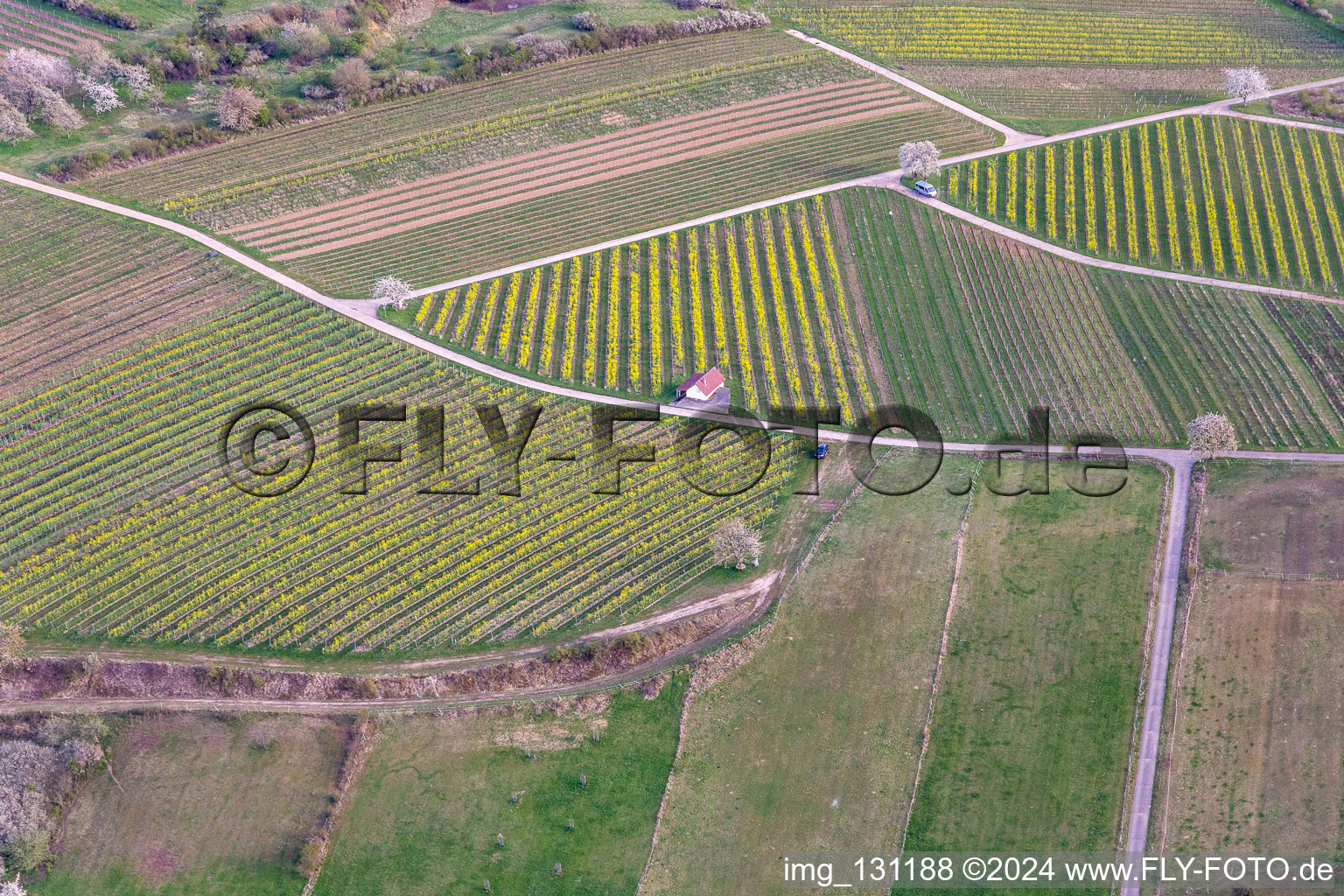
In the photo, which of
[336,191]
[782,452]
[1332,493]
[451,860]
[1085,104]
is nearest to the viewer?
[451,860]

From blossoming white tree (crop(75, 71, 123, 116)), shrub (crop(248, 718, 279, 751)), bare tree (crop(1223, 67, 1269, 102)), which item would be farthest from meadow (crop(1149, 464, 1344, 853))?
blossoming white tree (crop(75, 71, 123, 116))

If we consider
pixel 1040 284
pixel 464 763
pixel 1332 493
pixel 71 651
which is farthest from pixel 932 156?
pixel 71 651

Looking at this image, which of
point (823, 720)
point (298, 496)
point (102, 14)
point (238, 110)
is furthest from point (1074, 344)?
point (102, 14)

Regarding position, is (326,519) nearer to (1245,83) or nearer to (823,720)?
(823,720)

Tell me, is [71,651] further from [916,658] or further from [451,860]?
[916,658]

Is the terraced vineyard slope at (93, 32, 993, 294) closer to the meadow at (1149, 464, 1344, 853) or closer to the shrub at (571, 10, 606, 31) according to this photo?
the shrub at (571, 10, 606, 31)
